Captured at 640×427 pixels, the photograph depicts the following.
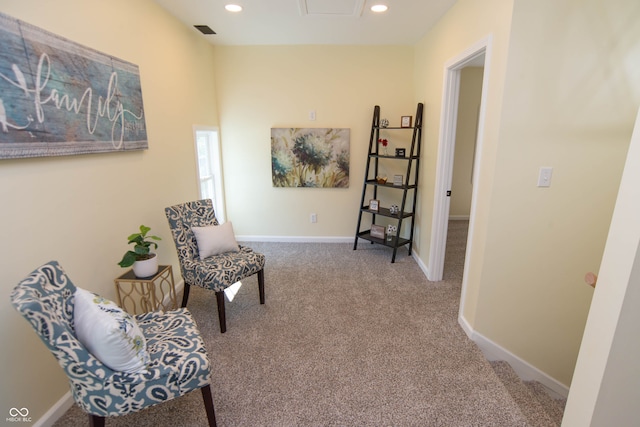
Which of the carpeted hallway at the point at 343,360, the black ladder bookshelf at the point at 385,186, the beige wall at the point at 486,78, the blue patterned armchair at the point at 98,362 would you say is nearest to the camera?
the blue patterned armchair at the point at 98,362

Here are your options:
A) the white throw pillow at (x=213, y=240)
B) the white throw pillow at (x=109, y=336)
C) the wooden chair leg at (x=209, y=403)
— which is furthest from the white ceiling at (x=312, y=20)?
the wooden chair leg at (x=209, y=403)

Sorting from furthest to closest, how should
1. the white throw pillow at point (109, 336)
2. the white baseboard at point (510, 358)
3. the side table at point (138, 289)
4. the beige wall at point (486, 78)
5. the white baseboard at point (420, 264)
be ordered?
1. the white baseboard at point (420, 264)
2. the white baseboard at point (510, 358)
3. the side table at point (138, 289)
4. the beige wall at point (486, 78)
5. the white throw pillow at point (109, 336)

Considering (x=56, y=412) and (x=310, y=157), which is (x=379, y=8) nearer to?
(x=310, y=157)

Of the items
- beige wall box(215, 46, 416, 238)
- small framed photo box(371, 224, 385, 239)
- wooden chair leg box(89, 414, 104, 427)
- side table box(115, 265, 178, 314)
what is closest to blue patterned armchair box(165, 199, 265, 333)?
side table box(115, 265, 178, 314)

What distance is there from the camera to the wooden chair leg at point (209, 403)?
1.48 metres

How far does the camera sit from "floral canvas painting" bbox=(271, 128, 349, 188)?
156 inches

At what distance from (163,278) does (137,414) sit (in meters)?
0.84

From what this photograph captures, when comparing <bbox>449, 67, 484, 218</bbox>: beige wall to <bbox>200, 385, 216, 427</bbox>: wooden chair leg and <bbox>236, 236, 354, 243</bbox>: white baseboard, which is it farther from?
<bbox>200, 385, 216, 427</bbox>: wooden chair leg

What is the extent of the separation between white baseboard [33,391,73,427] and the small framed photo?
3159mm

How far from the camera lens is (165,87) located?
2.72 meters

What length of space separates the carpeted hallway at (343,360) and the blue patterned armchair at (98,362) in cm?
36

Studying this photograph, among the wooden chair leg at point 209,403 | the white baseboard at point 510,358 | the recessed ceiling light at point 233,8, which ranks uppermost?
the recessed ceiling light at point 233,8

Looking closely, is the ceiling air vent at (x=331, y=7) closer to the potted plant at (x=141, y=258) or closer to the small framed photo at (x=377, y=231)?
the potted plant at (x=141, y=258)

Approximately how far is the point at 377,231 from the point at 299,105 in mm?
1862
